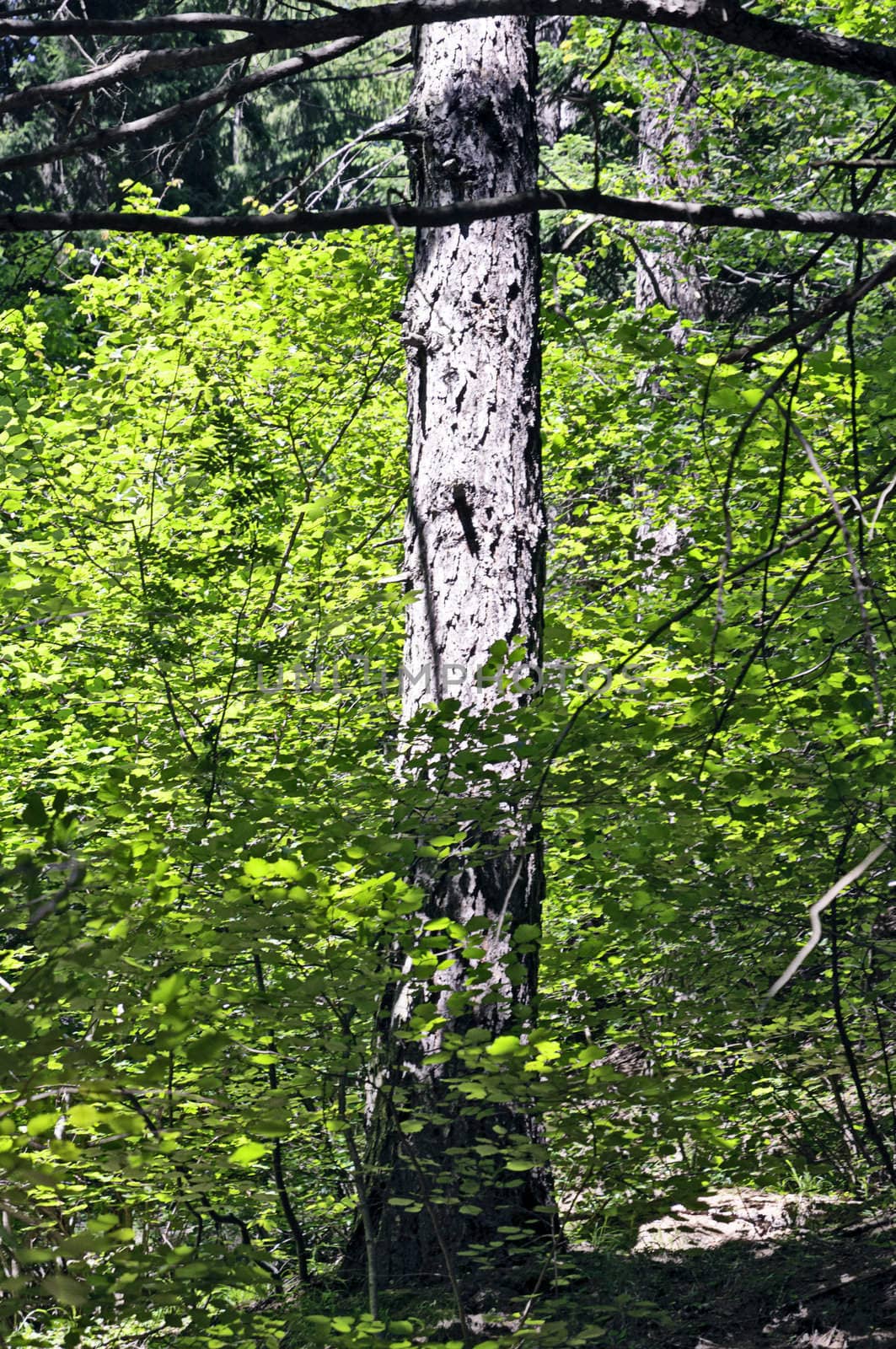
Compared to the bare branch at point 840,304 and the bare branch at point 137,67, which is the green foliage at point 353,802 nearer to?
the bare branch at point 840,304

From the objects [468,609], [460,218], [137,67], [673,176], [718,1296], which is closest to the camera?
[460,218]

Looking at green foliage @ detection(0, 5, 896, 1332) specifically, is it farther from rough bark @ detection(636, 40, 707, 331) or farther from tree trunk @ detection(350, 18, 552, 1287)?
rough bark @ detection(636, 40, 707, 331)

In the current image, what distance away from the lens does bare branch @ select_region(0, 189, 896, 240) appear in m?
1.73

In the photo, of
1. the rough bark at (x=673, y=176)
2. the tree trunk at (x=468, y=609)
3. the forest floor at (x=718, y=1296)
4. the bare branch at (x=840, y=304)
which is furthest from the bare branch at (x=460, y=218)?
the rough bark at (x=673, y=176)

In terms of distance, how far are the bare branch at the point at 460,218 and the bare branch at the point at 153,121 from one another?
0.43ft

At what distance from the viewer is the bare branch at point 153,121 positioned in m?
1.90

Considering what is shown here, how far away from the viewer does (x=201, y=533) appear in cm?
603

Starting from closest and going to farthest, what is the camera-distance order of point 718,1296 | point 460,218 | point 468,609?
point 460,218 < point 718,1296 < point 468,609

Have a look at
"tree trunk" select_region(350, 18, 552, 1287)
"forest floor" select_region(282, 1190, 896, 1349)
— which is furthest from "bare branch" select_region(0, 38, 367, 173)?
"forest floor" select_region(282, 1190, 896, 1349)

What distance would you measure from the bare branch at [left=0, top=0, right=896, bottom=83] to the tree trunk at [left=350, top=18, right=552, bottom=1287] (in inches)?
66.1

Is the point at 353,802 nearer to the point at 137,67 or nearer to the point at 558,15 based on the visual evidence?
the point at 137,67

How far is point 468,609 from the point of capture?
12.2 feet

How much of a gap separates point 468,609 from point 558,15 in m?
2.13

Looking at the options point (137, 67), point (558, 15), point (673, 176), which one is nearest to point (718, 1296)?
point (558, 15)
